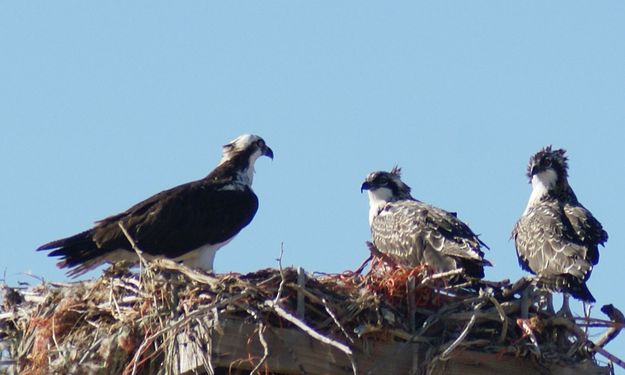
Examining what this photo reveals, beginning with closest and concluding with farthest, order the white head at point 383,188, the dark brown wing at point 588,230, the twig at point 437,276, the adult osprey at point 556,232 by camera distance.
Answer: the twig at point 437,276, the adult osprey at point 556,232, the dark brown wing at point 588,230, the white head at point 383,188

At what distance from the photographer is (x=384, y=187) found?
500 inches

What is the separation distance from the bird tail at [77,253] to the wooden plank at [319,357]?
12.4 feet

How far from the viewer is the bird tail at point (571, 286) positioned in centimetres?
1111

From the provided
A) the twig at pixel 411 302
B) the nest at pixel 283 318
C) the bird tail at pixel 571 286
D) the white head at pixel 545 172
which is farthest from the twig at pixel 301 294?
the white head at pixel 545 172

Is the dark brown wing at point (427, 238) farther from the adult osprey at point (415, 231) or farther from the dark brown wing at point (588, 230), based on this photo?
the dark brown wing at point (588, 230)

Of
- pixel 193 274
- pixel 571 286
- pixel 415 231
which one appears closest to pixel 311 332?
pixel 193 274

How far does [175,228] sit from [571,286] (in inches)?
130

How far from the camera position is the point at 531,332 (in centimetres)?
811

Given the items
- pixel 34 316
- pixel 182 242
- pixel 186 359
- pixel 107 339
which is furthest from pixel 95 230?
pixel 186 359

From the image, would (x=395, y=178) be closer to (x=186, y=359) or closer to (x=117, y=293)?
(x=117, y=293)

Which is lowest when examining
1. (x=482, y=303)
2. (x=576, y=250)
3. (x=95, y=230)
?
(x=482, y=303)

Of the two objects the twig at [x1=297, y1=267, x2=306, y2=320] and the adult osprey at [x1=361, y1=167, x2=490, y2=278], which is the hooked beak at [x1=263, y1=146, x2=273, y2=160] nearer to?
the adult osprey at [x1=361, y1=167, x2=490, y2=278]

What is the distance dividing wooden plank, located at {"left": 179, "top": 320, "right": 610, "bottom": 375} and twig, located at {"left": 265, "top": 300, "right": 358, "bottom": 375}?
8 centimetres

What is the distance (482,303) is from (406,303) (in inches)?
18.6
